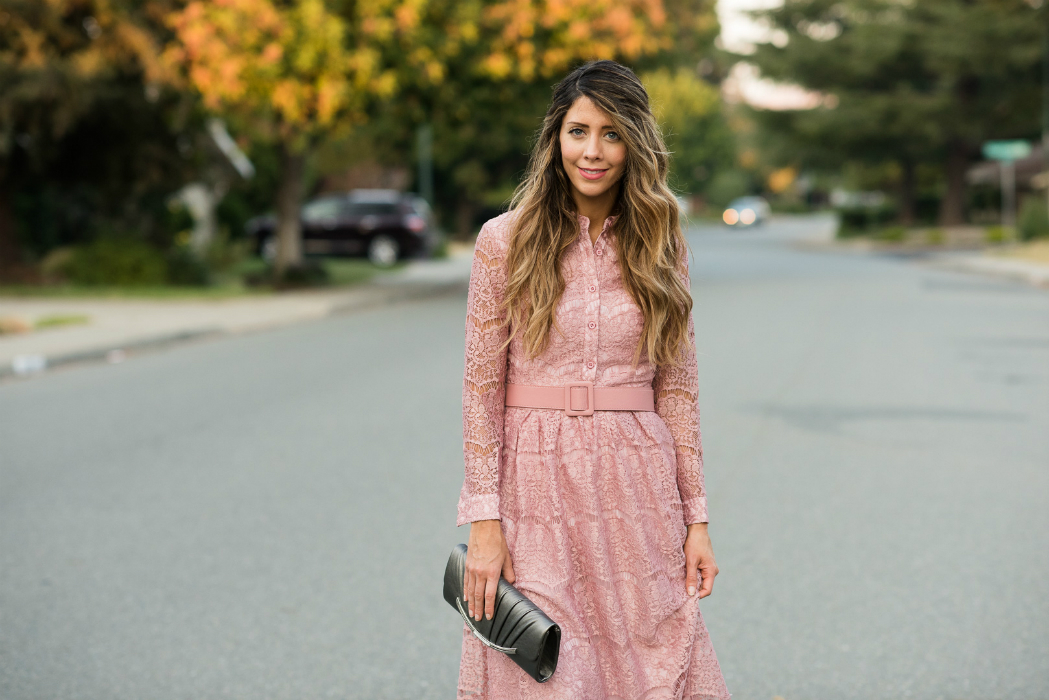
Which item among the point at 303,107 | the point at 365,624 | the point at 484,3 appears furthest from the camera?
the point at 484,3

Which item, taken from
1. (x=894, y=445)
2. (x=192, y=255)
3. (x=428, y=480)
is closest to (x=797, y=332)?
(x=894, y=445)

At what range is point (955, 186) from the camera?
46.7 metres

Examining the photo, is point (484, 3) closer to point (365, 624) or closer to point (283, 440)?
point (283, 440)

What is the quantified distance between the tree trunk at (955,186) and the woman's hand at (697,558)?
47.0 metres

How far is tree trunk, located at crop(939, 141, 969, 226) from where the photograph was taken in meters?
46.4

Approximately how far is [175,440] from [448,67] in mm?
13216

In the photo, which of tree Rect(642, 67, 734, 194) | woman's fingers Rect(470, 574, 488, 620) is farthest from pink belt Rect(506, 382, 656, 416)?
tree Rect(642, 67, 734, 194)

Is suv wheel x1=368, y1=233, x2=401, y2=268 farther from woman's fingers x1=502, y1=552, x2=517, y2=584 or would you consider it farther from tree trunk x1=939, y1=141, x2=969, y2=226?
woman's fingers x1=502, y1=552, x2=517, y2=584

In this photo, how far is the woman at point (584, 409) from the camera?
2410 mm

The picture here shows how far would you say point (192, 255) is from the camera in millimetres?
24078

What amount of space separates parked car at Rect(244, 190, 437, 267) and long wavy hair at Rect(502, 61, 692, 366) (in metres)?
28.5

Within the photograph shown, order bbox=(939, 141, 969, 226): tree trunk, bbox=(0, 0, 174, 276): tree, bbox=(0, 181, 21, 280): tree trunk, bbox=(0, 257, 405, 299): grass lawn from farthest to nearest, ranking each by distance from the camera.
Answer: bbox=(939, 141, 969, 226): tree trunk
bbox=(0, 181, 21, 280): tree trunk
bbox=(0, 257, 405, 299): grass lawn
bbox=(0, 0, 174, 276): tree

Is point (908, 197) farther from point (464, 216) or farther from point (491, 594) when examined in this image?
point (491, 594)

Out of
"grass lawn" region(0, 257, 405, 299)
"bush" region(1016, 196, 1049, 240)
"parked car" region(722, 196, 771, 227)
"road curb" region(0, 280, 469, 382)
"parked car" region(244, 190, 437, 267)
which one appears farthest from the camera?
"parked car" region(722, 196, 771, 227)
